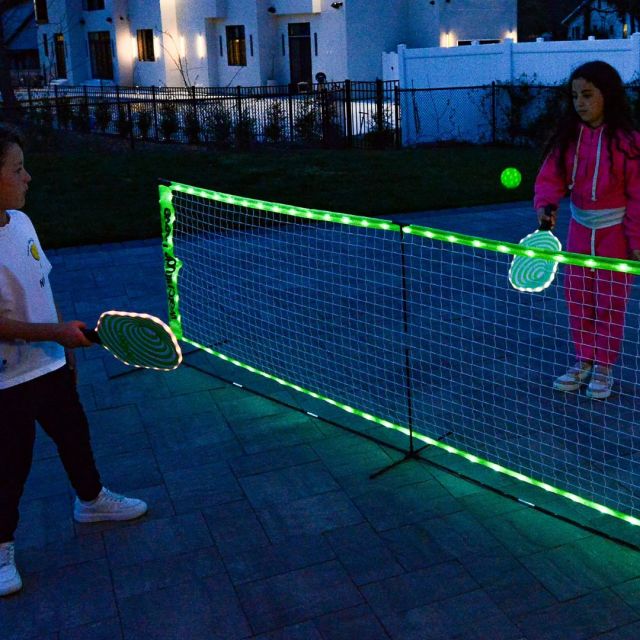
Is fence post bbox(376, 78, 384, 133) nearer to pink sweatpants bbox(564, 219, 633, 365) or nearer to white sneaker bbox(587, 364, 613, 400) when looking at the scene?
pink sweatpants bbox(564, 219, 633, 365)

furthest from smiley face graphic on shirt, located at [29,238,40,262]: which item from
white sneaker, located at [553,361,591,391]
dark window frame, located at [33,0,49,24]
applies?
dark window frame, located at [33,0,49,24]

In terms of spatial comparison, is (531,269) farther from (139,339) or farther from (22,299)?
(22,299)

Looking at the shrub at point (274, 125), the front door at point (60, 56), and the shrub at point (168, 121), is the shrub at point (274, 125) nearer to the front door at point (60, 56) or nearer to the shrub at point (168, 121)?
the shrub at point (168, 121)

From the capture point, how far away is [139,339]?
425cm

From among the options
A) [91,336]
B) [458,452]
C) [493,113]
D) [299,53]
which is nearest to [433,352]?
[458,452]

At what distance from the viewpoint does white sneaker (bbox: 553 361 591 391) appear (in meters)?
5.87

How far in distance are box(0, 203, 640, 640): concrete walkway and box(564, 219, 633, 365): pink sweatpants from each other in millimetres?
1515

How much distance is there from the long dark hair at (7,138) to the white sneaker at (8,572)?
64.7 inches

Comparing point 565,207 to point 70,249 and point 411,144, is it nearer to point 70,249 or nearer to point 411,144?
point 70,249

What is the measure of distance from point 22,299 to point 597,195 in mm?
3321

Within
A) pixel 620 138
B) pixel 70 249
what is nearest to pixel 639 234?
pixel 620 138

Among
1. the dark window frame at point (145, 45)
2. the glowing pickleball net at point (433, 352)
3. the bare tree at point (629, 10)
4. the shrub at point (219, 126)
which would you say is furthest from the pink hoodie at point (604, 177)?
the dark window frame at point (145, 45)

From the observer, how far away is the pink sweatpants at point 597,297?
5445 mm

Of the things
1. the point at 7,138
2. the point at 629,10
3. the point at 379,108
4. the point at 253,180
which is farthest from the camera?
the point at 629,10
